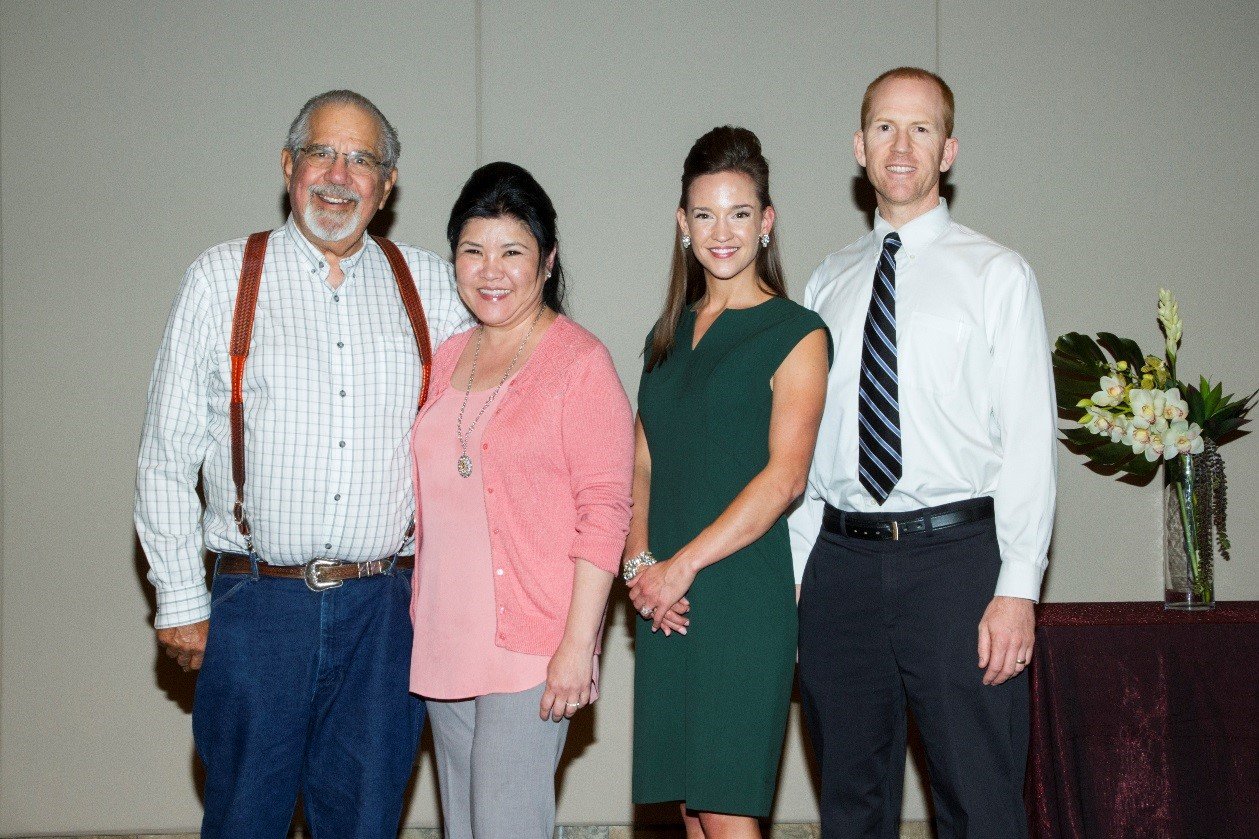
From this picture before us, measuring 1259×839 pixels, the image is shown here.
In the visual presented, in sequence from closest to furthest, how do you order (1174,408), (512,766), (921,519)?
1. (512,766)
2. (921,519)
3. (1174,408)

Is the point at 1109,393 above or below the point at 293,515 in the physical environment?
above

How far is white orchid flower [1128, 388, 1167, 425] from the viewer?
3188mm

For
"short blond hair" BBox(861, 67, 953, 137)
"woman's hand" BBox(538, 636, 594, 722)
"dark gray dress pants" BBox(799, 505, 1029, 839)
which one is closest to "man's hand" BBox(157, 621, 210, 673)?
"woman's hand" BBox(538, 636, 594, 722)

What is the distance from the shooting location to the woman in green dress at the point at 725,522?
7.44 feet

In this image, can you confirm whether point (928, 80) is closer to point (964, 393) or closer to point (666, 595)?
point (964, 393)

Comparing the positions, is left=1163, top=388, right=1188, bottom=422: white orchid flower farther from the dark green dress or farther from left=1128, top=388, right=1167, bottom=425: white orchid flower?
the dark green dress

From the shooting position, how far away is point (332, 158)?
99.8 inches

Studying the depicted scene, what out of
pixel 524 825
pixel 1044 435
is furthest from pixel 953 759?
pixel 524 825

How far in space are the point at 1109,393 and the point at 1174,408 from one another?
0.58 ft

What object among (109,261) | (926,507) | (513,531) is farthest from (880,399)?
(109,261)

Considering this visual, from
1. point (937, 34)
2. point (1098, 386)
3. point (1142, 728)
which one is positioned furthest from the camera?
point (937, 34)

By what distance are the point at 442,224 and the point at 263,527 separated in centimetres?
169

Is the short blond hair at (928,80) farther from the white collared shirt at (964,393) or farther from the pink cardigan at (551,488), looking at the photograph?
the pink cardigan at (551,488)

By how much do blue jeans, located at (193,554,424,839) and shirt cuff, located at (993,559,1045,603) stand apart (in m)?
1.30
